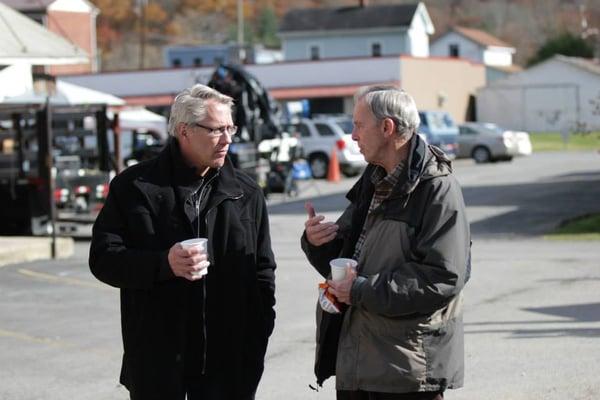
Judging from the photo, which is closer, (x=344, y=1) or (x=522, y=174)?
(x=522, y=174)

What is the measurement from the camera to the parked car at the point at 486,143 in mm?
43719

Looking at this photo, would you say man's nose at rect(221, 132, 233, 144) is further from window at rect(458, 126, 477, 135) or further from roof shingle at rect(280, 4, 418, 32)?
roof shingle at rect(280, 4, 418, 32)

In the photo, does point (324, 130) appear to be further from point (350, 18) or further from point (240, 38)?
point (240, 38)

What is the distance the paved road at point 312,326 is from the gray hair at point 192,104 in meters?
3.43

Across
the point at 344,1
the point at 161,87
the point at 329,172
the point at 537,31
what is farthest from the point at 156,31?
the point at 329,172

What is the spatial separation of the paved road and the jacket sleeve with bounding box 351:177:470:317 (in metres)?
3.51

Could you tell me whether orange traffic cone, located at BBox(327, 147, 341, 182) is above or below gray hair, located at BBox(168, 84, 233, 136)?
below

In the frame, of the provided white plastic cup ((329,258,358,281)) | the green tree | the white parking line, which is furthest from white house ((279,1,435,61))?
white plastic cup ((329,258,358,281))

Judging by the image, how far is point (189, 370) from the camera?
5.12 metres

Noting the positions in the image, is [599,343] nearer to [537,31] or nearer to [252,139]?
[252,139]

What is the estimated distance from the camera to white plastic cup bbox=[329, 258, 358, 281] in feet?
15.0

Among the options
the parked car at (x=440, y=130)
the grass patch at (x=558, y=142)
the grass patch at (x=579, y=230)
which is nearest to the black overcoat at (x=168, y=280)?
the grass patch at (x=579, y=230)

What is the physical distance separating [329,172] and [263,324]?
101ft

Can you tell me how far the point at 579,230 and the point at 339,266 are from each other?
52.5ft
